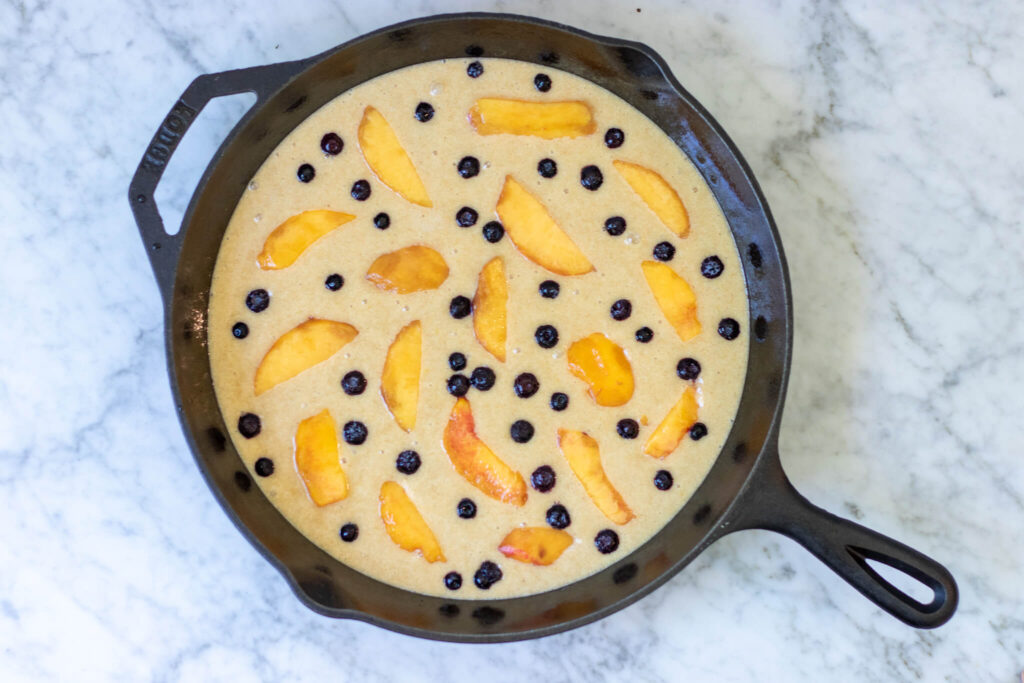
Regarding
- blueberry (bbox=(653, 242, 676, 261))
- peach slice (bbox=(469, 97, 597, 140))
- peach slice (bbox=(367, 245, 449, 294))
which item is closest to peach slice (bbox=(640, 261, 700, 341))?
blueberry (bbox=(653, 242, 676, 261))

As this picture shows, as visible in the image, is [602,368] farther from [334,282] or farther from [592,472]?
[334,282]

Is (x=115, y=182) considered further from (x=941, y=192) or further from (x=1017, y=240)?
(x=1017, y=240)

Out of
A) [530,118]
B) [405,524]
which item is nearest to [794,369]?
[530,118]

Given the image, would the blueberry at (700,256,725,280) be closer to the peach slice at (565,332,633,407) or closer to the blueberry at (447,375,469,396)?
the peach slice at (565,332,633,407)

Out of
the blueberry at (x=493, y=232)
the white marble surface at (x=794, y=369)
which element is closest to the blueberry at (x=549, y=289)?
the blueberry at (x=493, y=232)

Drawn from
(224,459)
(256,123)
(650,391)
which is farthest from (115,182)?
(650,391)
